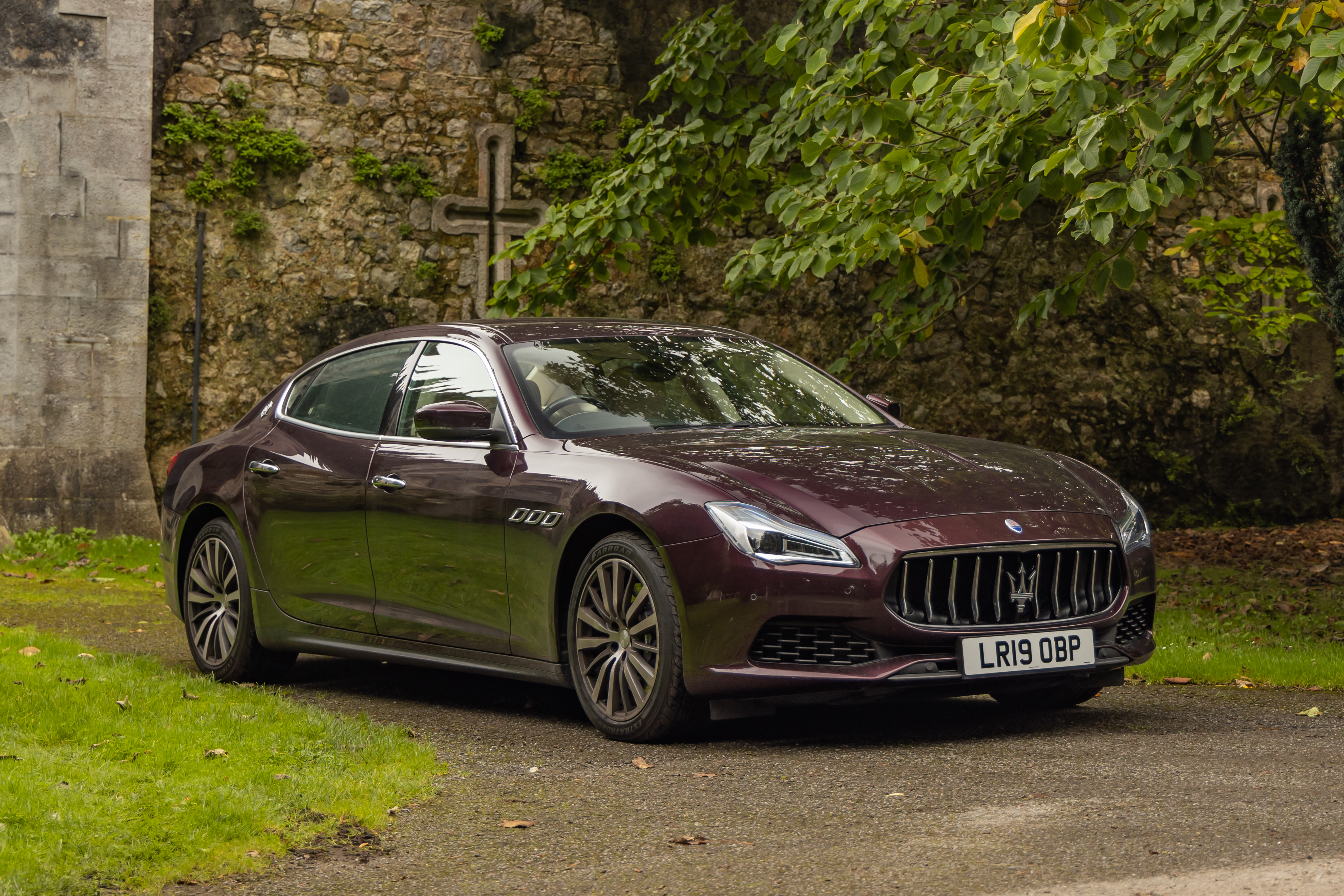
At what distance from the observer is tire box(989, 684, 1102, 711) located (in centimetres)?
583

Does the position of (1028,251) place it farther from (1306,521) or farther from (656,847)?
(656,847)

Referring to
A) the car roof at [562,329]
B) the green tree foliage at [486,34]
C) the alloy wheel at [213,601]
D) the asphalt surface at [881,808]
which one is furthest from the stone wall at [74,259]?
the asphalt surface at [881,808]

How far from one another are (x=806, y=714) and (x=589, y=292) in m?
8.96

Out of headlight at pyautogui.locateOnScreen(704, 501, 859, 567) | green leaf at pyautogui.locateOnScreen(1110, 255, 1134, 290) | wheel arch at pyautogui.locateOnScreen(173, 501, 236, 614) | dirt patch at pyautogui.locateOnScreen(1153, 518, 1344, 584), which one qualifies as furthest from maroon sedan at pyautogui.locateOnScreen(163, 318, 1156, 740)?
dirt patch at pyautogui.locateOnScreen(1153, 518, 1344, 584)

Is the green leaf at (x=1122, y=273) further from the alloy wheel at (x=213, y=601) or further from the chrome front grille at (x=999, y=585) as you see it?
the alloy wheel at (x=213, y=601)

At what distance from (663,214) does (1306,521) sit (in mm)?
7846

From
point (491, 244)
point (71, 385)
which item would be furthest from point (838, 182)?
point (71, 385)

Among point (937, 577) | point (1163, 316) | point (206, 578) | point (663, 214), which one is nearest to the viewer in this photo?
point (937, 577)

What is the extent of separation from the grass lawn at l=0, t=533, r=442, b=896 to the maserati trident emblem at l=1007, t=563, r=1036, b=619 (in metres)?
1.96

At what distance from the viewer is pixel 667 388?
621cm

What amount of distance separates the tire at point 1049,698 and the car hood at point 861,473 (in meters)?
0.81

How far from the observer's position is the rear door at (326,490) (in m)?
6.44

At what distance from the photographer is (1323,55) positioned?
606 cm

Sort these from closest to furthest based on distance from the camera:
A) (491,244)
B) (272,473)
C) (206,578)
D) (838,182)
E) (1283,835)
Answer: (1283,835) → (272,473) → (206,578) → (838,182) → (491,244)
